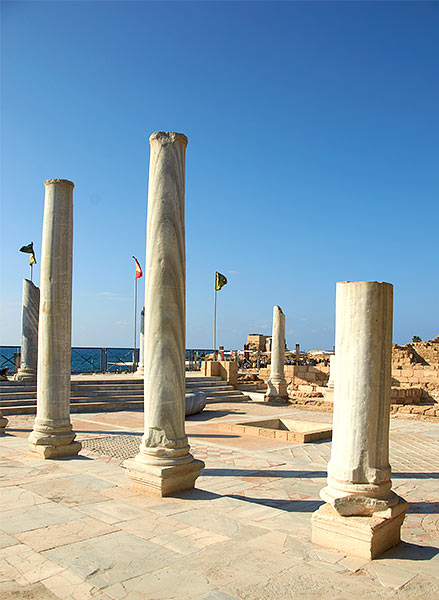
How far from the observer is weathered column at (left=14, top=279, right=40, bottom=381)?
57.5 feet

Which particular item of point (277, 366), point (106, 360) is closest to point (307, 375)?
point (277, 366)

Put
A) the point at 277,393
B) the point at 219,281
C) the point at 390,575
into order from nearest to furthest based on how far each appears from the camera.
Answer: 1. the point at 390,575
2. the point at 277,393
3. the point at 219,281

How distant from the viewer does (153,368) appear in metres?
6.54

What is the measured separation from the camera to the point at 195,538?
4.79m

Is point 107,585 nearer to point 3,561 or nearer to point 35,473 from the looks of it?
point 3,561

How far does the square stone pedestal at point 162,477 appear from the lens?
6178 mm

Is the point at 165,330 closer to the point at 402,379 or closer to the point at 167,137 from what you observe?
the point at 167,137

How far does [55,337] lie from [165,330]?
2816 mm

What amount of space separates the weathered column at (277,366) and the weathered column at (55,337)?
43.3 feet

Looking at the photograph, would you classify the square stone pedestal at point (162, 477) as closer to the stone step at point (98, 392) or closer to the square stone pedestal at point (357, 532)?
the square stone pedestal at point (357, 532)

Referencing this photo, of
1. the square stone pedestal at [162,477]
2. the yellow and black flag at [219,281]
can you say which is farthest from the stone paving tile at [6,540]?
the yellow and black flag at [219,281]

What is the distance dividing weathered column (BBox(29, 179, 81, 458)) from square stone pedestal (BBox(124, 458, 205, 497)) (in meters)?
2.48

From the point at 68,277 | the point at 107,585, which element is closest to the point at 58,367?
the point at 68,277

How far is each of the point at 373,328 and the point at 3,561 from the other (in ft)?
11.9
